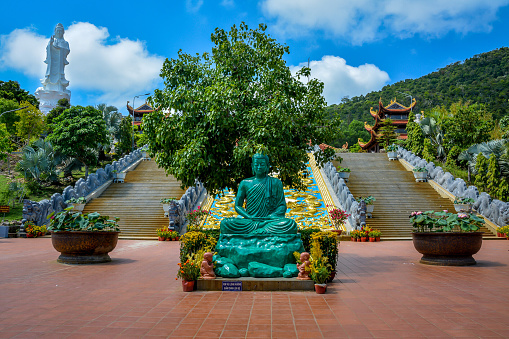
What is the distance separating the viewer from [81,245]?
9781 mm

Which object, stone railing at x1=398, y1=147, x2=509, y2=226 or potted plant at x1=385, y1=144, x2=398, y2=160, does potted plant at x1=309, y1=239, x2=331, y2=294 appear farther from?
potted plant at x1=385, y1=144, x2=398, y2=160

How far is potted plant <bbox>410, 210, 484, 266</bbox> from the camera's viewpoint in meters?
9.29

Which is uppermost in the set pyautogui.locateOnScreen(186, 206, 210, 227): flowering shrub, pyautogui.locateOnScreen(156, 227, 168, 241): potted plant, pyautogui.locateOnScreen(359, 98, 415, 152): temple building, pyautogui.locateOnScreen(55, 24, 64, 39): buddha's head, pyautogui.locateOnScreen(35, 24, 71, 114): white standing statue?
pyautogui.locateOnScreen(55, 24, 64, 39): buddha's head

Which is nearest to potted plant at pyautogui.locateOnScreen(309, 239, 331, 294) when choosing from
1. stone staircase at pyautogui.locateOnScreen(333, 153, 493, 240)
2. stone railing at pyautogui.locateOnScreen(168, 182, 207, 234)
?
stone railing at pyautogui.locateOnScreen(168, 182, 207, 234)

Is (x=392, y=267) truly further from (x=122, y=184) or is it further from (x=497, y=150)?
(x=122, y=184)

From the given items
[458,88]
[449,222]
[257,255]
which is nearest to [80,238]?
[257,255]

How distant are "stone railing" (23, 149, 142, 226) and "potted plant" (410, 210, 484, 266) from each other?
16.4 metres

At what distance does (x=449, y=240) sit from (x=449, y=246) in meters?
0.16

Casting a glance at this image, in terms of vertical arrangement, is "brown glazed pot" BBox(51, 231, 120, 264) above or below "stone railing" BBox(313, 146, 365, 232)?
below

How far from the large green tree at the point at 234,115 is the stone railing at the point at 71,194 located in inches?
452

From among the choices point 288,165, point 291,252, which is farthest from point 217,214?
point 291,252

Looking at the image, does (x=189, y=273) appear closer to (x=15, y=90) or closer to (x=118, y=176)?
(x=118, y=176)

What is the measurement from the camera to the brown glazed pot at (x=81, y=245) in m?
9.73

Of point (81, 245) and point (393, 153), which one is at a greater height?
point (393, 153)
